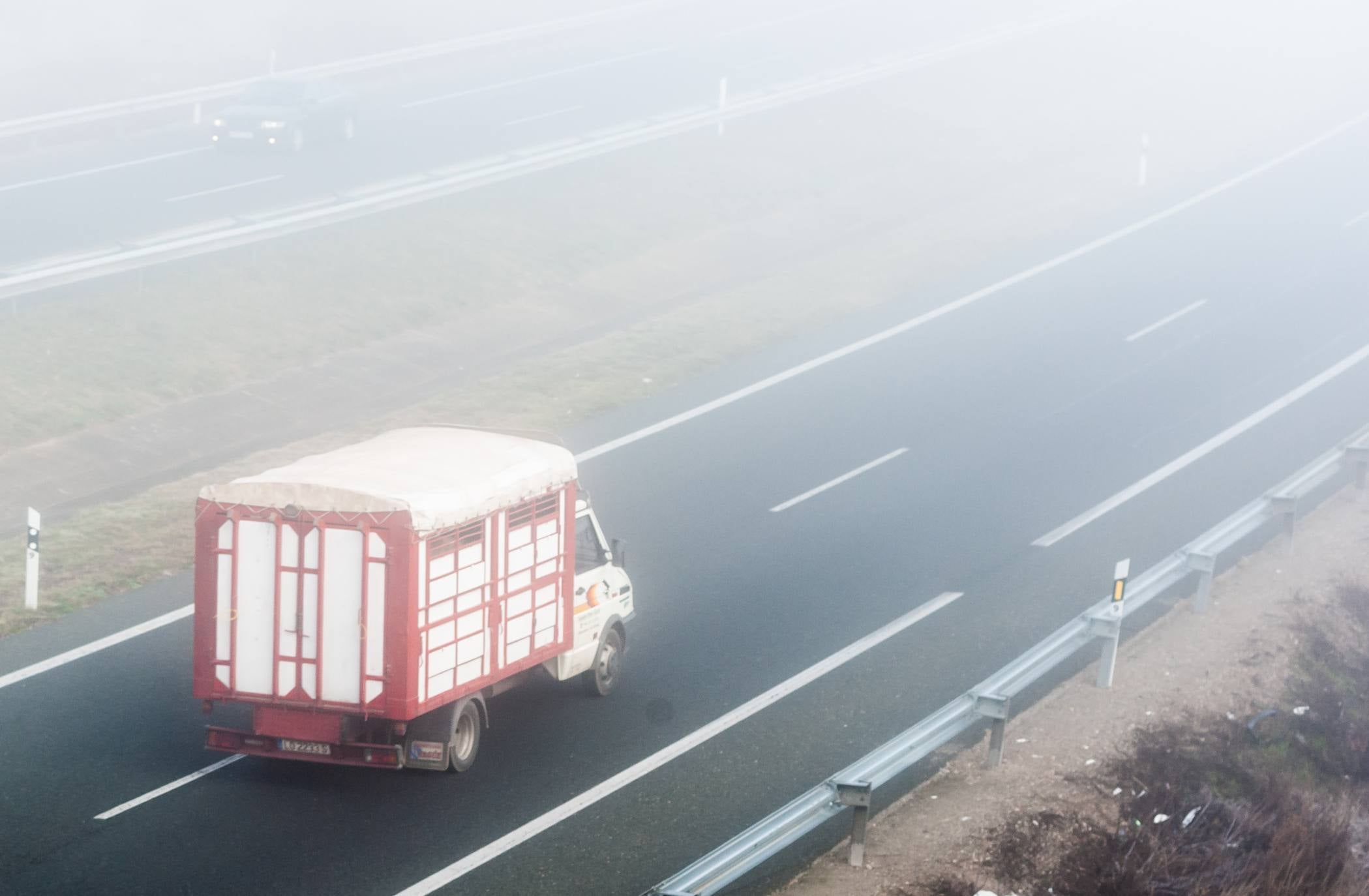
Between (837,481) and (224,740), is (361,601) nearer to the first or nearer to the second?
(224,740)

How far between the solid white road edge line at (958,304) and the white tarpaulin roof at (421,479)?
23.6 feet

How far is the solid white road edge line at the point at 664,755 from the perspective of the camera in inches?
389

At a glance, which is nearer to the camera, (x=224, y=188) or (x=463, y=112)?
(x=224, y=188)

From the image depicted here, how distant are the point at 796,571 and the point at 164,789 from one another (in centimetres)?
706

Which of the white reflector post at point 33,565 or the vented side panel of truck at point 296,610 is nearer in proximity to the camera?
the vented side panel of truck at point 296,610

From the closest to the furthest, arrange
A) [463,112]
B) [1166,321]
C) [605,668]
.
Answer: [605,668], [1166,321], [463,112]

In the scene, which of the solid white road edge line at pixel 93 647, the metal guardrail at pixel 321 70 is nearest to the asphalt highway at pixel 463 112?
the metal guardrail at pixel 321 70

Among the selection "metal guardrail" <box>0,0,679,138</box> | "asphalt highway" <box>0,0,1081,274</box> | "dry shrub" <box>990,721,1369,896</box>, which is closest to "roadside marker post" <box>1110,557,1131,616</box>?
"dry shrub" <box>990,721,1369,896</box>

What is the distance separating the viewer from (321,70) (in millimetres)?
38969

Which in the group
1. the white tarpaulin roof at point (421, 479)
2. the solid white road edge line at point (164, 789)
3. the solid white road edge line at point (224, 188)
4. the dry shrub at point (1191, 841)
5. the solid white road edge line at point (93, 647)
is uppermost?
the white tarpaulin roof at point (421, 479)

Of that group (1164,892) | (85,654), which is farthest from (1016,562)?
(85,654)

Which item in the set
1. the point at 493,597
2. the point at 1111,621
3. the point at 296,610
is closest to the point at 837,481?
the point at 1111,621

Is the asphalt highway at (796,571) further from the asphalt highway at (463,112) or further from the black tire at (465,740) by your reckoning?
the asphalt highway at (463,112)

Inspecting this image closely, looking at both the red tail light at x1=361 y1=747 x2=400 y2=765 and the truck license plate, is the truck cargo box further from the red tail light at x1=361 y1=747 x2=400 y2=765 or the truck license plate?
the red tail light at x1=361 y1=747 x2=400 y2=765
